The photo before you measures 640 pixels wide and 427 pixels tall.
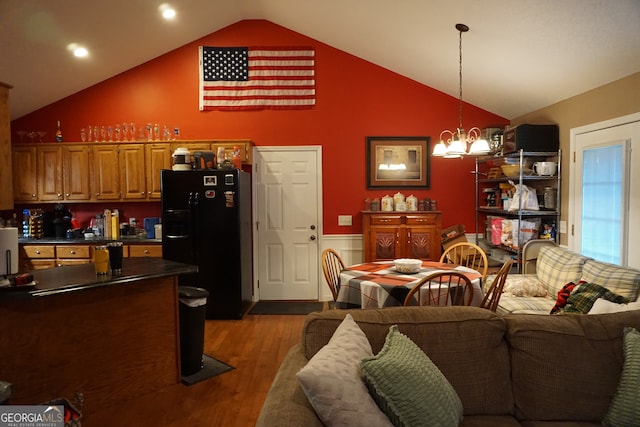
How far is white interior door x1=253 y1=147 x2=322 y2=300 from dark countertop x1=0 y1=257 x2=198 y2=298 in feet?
7.28

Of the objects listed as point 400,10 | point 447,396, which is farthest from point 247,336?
point 400,10

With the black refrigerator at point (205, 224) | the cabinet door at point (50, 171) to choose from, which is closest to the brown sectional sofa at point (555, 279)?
the black refrigerator at point (205, 224)

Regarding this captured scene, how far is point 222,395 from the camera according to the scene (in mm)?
2967

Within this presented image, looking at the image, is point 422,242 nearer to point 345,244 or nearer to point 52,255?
point 345,244

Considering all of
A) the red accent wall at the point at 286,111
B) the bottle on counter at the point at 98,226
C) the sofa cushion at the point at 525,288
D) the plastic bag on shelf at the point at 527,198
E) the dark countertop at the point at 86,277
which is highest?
the red accent wall at the point at 286,111

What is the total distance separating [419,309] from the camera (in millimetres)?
1988

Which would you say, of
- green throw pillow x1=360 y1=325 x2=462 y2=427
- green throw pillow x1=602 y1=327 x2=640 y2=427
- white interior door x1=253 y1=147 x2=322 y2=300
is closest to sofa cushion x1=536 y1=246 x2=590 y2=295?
green throw pillow x1=602 y1=327 x2=640 y2=427

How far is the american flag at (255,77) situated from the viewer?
5.23 meters

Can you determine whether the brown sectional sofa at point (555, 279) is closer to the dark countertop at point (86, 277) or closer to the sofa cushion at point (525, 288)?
the sofa cushion at point (525, 288)

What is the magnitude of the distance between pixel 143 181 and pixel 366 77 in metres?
3.09

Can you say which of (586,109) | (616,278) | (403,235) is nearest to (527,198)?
(586,109)

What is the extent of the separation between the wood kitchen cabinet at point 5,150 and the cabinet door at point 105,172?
160cm

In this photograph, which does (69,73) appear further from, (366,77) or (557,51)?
(557,51)

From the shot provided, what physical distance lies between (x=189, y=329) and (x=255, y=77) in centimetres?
334
